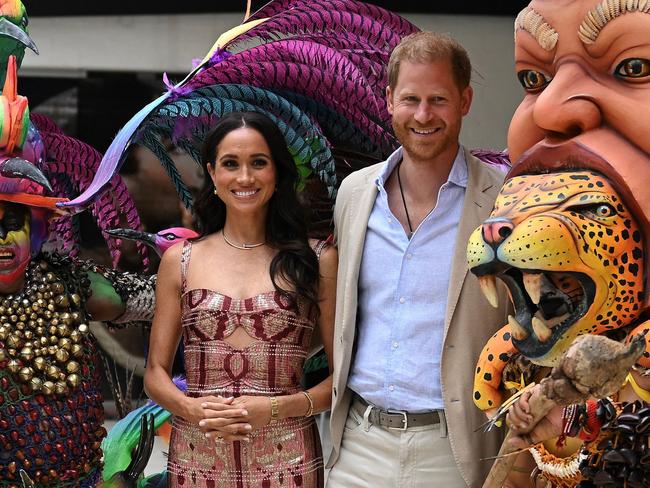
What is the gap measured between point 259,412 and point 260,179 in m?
0.56

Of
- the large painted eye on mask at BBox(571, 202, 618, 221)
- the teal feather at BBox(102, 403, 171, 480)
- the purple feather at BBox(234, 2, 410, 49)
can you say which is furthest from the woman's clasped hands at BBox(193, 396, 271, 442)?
the purple feather at BBox(234, 2, 410, 49)

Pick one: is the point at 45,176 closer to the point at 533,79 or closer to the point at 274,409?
the point at 274,409

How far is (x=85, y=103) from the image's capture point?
5.38 metres

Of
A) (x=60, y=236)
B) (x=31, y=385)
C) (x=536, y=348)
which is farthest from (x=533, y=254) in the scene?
(x=60, y=236)

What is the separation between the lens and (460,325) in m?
2.40

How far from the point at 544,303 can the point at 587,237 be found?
150mm

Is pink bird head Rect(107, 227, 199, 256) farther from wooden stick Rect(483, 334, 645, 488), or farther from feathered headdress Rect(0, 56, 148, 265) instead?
wooden stick Rect(483, 334, 645, 488)

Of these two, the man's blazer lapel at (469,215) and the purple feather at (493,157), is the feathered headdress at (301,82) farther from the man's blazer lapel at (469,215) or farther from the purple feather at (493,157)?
the man's blazer lapel at (469,215)

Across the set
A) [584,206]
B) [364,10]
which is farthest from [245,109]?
[584,206]

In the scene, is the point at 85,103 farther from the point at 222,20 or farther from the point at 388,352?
the point at 388,352

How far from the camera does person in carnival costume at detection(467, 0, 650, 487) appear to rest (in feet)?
6.36

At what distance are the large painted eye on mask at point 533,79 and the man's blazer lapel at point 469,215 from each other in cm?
35

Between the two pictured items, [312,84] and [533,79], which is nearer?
[533,79]

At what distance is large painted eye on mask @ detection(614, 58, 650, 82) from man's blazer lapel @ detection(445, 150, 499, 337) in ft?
1.79
